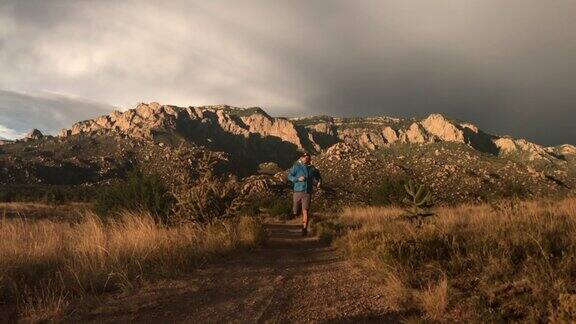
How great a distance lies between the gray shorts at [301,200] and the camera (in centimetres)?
1427

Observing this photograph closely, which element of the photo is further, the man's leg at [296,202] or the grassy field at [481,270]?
the man's leg at [296,202]

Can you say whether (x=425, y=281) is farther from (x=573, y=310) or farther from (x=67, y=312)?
(x=67, y=312)

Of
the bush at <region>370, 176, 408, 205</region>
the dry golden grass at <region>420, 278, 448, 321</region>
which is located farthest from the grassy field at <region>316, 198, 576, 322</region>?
the bush at <region>370, 176, 408, 205</region>

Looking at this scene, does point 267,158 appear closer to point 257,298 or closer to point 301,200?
point 301,200

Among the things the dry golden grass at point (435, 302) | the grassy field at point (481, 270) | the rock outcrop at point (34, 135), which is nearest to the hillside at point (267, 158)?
the rock outcrop at point (34, 135)

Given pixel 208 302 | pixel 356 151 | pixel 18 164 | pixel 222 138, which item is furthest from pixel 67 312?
pixel 222 138

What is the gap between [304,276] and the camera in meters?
7.34

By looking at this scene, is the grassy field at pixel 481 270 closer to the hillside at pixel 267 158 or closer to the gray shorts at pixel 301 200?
the gray shorts at pixel 301 200

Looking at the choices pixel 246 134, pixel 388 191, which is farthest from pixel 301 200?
pixel 246 134

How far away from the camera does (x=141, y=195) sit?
1672 cm

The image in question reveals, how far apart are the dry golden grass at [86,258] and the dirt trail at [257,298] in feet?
1.52

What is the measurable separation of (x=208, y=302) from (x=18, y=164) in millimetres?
118252

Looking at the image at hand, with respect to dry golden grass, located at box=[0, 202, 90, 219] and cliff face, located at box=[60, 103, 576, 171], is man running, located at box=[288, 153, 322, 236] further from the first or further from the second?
cliff face, located at box=[60, 103, 576, 171]

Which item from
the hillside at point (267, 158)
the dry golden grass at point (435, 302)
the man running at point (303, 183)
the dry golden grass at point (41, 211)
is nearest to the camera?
the dry golden grass at point (435, 302)
